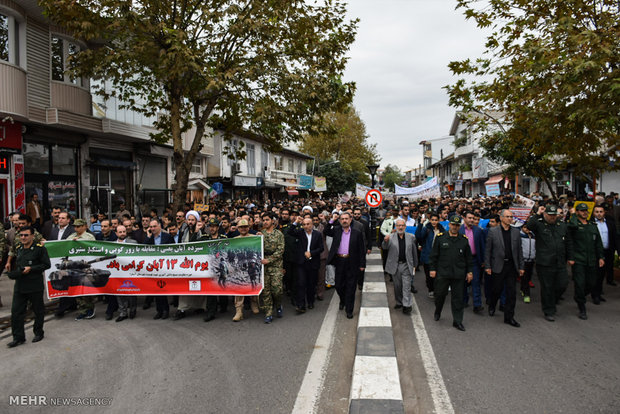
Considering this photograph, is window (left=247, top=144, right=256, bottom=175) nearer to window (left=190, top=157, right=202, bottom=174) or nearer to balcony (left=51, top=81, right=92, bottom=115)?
window (left=190, top=157, right=202, bottom=174)

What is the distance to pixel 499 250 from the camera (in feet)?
21.7

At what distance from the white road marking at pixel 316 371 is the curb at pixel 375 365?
381 mm

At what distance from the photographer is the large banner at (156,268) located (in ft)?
22.1

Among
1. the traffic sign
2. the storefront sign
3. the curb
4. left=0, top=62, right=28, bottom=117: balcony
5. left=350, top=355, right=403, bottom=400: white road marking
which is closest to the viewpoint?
the curb

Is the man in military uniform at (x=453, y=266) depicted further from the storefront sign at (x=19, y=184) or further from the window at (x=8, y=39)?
the window at (x=8, y=39)

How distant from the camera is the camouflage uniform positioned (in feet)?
21.9

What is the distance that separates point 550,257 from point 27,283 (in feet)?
27.5

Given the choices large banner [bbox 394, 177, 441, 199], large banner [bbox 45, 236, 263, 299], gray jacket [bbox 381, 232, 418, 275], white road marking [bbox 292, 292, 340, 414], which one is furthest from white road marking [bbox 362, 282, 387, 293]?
large banner [bbox 394, 177, 441, 199]

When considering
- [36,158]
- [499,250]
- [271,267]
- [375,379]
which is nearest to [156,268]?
[271,267]

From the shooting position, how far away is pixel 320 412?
3.83 metres

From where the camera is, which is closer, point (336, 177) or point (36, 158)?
point (36, 158)

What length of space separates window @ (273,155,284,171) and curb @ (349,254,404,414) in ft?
96.3

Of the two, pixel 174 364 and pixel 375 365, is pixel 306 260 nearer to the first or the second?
pixel 375 365

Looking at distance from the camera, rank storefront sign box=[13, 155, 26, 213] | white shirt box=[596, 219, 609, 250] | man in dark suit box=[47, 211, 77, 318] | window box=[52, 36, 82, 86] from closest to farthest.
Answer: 1. man in dark suit box=[47, 211, 77, 318]
2. white shirt box=[596, 219, 609, 250]
3. storefront sign box=[13, 155, 26, 213]
4. window box=[52, 36, 82, 86]
